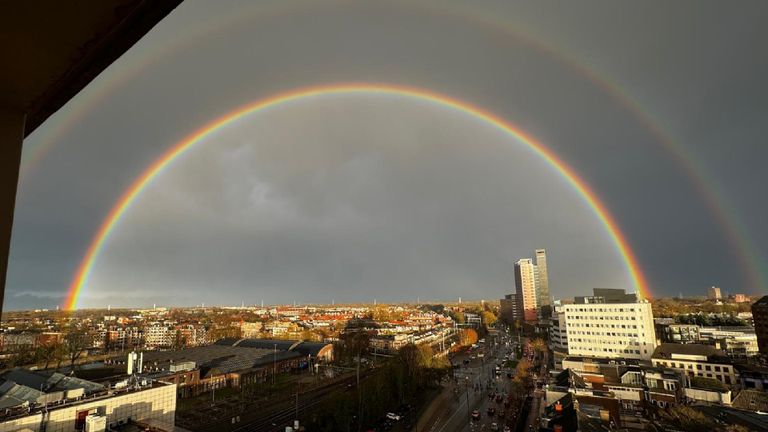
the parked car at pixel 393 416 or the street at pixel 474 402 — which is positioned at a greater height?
the parked car at pixel 393 416

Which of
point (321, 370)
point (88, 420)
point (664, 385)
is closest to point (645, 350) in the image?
point (664, 385)

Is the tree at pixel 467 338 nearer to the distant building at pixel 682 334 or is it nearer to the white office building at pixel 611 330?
the white office building at pixel 611 330

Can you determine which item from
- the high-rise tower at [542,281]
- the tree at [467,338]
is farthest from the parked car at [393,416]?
the high-rise tower at [542,281]

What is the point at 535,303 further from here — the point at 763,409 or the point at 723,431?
the point at 723,431

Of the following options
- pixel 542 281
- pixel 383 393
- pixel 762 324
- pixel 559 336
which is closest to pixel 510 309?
pixel 542 281

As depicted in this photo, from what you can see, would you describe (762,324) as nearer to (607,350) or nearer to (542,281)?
(607,350)
